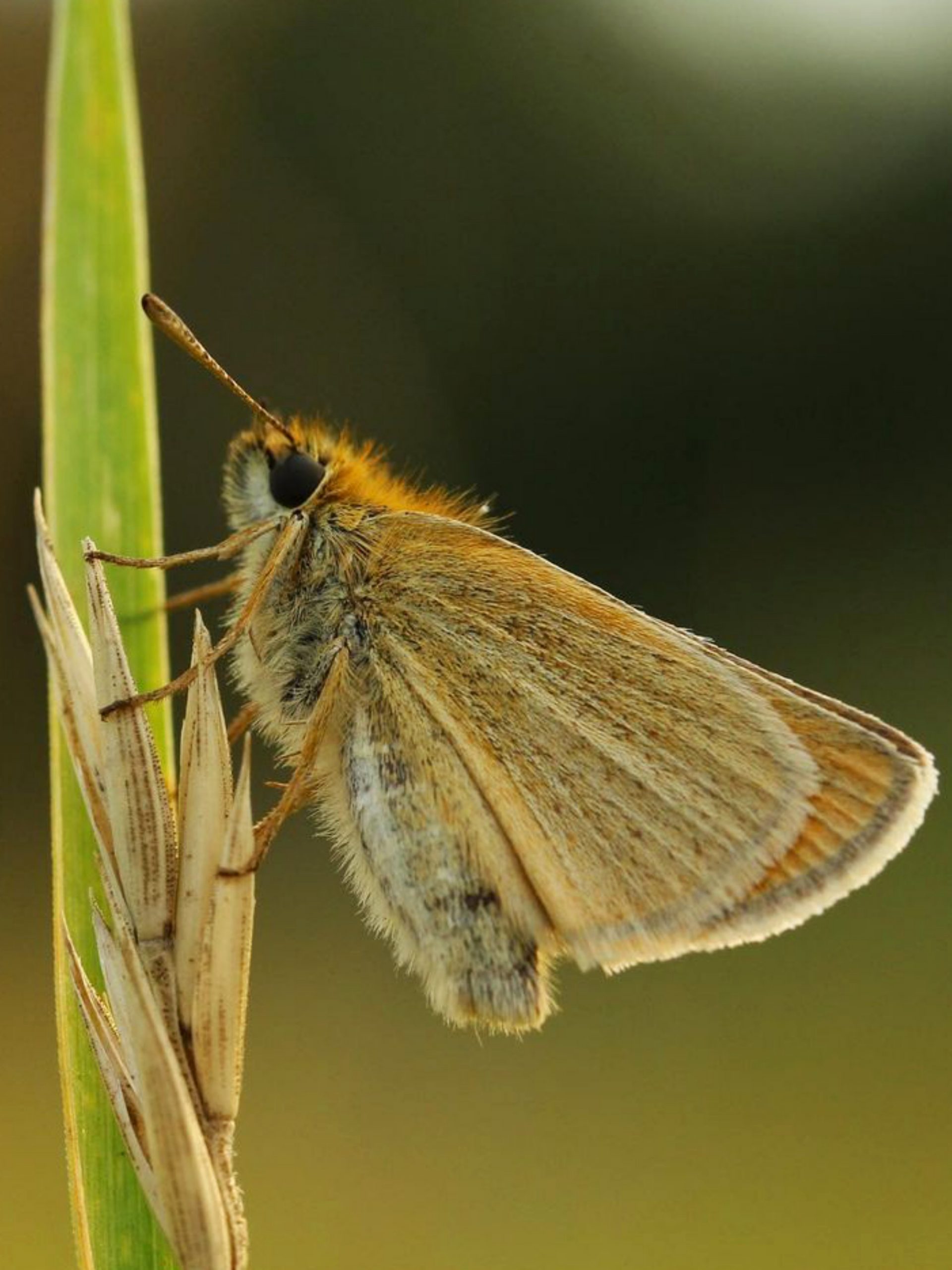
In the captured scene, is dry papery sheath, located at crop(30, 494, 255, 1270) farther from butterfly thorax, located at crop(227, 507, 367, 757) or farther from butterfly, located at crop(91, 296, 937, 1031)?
butterfly thorax, located at crop(227, 507, 367, 757)

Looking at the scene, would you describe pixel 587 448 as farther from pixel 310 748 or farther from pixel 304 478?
pixel 310 748

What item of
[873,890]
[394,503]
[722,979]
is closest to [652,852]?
[394,503]

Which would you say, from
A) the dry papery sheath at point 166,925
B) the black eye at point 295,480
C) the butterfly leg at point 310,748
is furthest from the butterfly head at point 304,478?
the dry papery sheath at point 166,925

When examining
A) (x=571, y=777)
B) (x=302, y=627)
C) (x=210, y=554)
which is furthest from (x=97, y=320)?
(x=571, y=777)

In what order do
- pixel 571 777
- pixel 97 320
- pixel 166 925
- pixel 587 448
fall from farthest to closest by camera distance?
pixel 587 448 → pixel 571 777 → pixel 97 320 → pixel 166 925

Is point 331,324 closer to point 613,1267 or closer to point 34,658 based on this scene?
point 34,658

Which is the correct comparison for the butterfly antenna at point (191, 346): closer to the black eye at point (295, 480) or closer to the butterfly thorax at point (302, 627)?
the black eye at point (295, 480)

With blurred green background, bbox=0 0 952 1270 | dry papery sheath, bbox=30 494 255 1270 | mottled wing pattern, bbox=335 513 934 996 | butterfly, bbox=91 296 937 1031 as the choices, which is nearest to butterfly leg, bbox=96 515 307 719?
butterfly, bbox=91 296 937 1031
